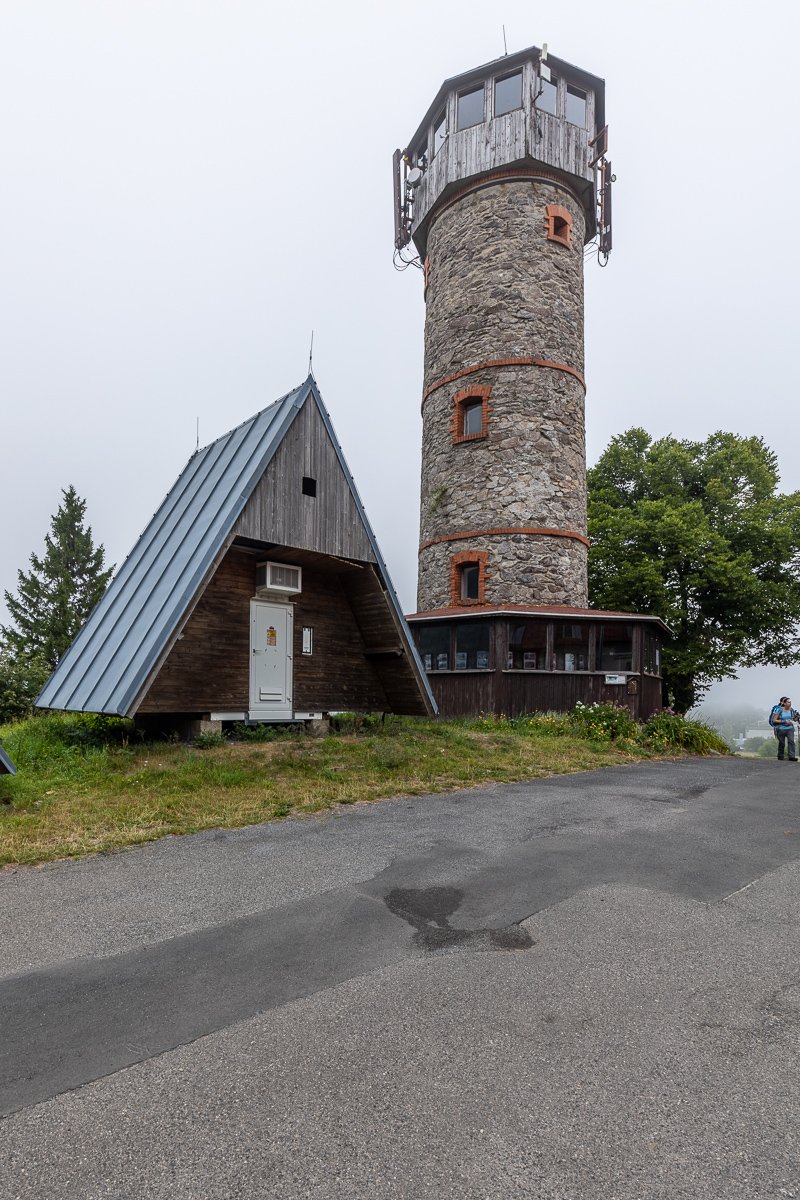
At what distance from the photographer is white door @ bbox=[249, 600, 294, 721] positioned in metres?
14.1

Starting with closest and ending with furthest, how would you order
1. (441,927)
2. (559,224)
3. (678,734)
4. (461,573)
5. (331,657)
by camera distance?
(441,927), (331,657), (678,734), (461,573), (559,224)

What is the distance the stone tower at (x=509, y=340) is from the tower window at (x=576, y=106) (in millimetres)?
50

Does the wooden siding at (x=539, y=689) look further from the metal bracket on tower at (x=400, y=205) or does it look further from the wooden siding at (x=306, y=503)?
the metal bracket on tower at (x=400, y=205)

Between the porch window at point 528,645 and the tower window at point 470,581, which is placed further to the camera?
the tower window at point 470,581

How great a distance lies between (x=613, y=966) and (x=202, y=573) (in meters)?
9.22

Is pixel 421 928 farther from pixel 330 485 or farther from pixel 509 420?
pixel 509 420

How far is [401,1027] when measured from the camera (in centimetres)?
339

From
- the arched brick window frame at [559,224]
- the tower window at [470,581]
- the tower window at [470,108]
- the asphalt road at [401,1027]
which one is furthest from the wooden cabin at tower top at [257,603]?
the tower window at [470,108]

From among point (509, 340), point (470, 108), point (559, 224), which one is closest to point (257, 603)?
point (509, 340)

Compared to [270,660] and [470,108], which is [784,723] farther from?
[470,108]

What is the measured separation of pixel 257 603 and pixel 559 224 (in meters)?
18.9

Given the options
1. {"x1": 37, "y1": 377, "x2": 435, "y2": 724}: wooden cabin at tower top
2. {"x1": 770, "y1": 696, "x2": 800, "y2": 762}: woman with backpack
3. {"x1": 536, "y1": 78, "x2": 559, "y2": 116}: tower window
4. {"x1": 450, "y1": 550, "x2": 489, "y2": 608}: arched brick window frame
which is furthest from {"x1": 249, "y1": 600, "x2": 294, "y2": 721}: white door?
{"x1": 536, "y1": 78, "x2": 559, "y2": 116}: tower window

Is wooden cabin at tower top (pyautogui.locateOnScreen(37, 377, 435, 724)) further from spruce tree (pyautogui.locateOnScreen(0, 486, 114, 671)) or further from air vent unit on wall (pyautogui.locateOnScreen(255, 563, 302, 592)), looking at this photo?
spruce tree (pyautogui.locateOnScreen(0, 486, 114, 671))

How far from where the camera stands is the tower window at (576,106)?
25078mm
